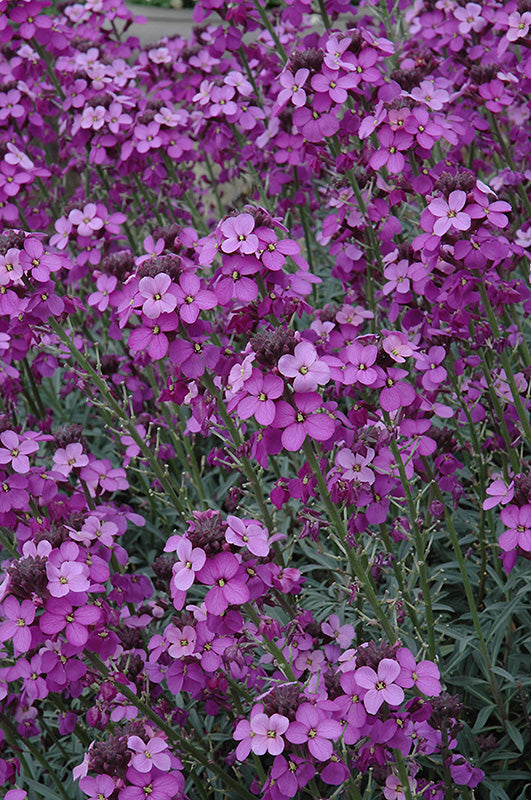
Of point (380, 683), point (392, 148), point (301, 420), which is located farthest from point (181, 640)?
point (392, 148)

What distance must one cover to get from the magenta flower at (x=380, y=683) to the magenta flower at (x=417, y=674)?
0.04m

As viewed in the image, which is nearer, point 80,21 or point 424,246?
point 424,246

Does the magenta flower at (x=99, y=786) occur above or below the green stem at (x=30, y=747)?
above

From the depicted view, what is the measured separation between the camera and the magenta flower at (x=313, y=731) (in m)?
2.13

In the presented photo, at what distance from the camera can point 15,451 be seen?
298 cm

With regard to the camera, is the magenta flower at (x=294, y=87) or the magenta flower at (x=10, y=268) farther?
the magenta flower at (x=294, y=87)

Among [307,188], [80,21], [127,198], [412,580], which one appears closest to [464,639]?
[412,580]

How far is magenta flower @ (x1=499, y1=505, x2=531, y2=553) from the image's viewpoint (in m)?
2.45

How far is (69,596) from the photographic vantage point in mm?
2436

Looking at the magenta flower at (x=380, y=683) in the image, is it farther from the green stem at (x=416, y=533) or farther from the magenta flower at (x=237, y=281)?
the magenta flower at (x=237, y=281)

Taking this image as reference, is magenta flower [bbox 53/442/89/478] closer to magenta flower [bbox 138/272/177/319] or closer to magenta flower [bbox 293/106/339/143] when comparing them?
magenta flower [bbox 138/272/177/319]

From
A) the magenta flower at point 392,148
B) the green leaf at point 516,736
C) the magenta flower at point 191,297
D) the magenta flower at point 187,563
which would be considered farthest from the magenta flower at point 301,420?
the green leaf at point 516,736

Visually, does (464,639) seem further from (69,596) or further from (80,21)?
(80,21)

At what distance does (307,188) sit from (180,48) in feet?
4.60
